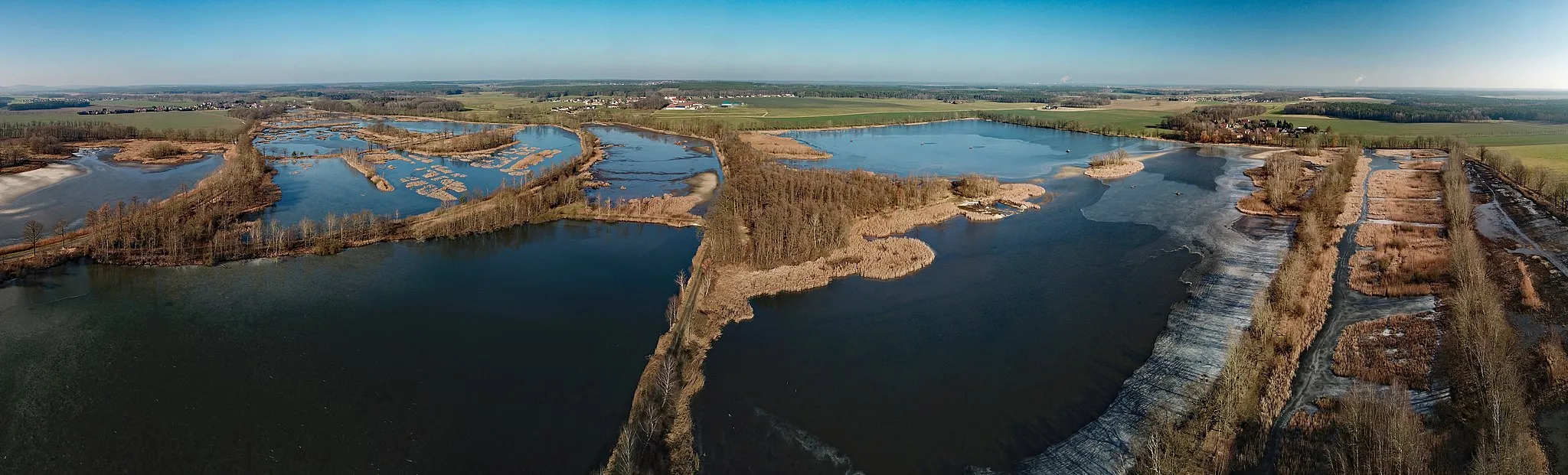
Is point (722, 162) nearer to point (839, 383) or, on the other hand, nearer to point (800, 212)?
point (800, 212)

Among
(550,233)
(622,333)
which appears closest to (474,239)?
(550,233)

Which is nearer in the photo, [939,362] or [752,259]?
[939,362]

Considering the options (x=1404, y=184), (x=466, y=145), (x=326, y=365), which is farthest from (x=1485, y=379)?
(x=466, y=145)

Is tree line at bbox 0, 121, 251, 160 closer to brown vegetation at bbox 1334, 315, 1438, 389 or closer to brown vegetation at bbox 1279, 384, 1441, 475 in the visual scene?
brown vegetation at bbox 1279, 384, 1441, 475

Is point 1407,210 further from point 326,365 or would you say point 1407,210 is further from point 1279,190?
point 326,365

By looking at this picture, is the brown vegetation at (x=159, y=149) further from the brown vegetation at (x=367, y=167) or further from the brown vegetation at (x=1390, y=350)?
the brown vegetation at (x=1390, y=350)

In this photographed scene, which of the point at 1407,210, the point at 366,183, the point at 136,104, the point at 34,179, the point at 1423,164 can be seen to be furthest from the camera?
the point at 136,104

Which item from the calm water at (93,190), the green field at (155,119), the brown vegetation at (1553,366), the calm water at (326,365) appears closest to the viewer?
the calm water at (326,365)

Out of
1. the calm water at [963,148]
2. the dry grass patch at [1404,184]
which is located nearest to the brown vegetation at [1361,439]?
the dry grass patch at [1404,184]

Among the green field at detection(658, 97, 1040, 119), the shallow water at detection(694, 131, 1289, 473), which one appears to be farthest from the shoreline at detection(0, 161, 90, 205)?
the green field at detection(658, 97, 1040, 119)
